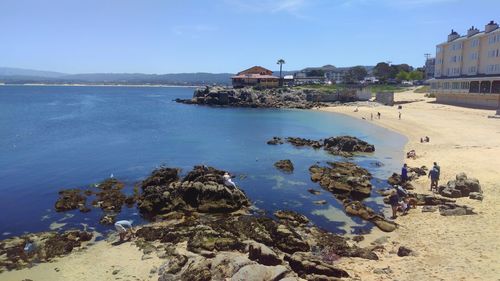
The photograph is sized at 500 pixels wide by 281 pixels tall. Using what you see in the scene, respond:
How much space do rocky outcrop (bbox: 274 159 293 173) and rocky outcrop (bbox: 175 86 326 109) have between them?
237 ft

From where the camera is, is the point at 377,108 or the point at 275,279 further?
the point at 377,108

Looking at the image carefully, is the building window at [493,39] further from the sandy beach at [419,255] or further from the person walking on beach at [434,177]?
the person walking on beach at [434,177]

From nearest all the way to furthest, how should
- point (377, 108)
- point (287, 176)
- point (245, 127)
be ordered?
1. point (287, 176)
2. point (245, 127)
3. point (377, 108)

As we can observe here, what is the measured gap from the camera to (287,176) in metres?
33.9

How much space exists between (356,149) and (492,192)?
20.2m

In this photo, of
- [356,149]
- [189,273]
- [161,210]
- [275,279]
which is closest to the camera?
[275,279]

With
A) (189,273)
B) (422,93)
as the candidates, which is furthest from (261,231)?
(422,93)

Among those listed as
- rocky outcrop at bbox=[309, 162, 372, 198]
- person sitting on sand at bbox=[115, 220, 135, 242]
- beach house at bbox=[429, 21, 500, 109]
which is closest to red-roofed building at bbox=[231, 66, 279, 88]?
beach house at bbox=[429, 21, 500, 109]

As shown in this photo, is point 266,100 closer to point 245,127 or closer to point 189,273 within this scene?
point 245,127

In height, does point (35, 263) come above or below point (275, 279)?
below

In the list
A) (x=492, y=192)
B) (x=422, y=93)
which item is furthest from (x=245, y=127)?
(x=422, y=93)

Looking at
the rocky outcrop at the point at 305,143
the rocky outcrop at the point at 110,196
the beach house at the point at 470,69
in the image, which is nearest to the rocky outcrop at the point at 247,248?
the rocky outcrop at the point at 110,196

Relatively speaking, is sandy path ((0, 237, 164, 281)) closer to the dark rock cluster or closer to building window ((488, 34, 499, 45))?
the dark rock cluster

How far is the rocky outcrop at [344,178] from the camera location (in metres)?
28.4
